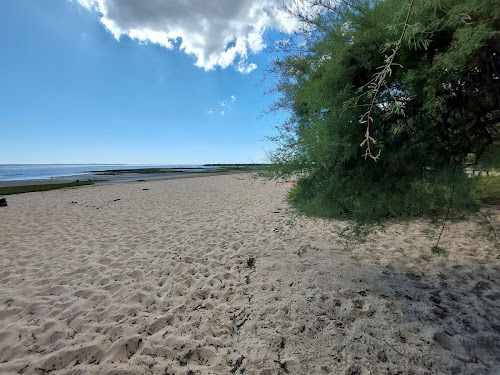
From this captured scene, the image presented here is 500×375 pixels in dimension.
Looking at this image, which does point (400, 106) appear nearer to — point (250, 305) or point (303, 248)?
point (250, 305)

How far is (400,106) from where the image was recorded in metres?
2.12

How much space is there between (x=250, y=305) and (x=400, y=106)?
2.80m

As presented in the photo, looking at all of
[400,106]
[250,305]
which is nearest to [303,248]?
[250,305]

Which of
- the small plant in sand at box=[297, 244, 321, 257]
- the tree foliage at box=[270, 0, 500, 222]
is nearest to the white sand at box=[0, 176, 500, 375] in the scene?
the small plant in sand at box=[297, 244, 321, 257]

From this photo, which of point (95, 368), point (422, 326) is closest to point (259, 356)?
point (95, 368)

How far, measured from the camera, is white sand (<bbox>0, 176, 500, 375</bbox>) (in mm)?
2311

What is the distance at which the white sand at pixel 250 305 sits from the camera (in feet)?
7.58

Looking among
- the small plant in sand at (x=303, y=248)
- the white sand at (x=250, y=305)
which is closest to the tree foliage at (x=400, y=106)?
the white sand at (x=250, y=305)

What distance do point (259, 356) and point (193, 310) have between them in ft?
3.64

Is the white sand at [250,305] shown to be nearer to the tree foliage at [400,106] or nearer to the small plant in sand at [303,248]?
the small plant in sand at [303,248]

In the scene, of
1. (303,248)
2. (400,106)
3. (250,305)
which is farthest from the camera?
(303,248)

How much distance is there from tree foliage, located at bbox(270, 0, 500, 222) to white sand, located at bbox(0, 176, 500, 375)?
1.03 m

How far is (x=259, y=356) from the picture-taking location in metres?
2.35

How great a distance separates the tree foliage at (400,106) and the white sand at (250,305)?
3.39 feet
